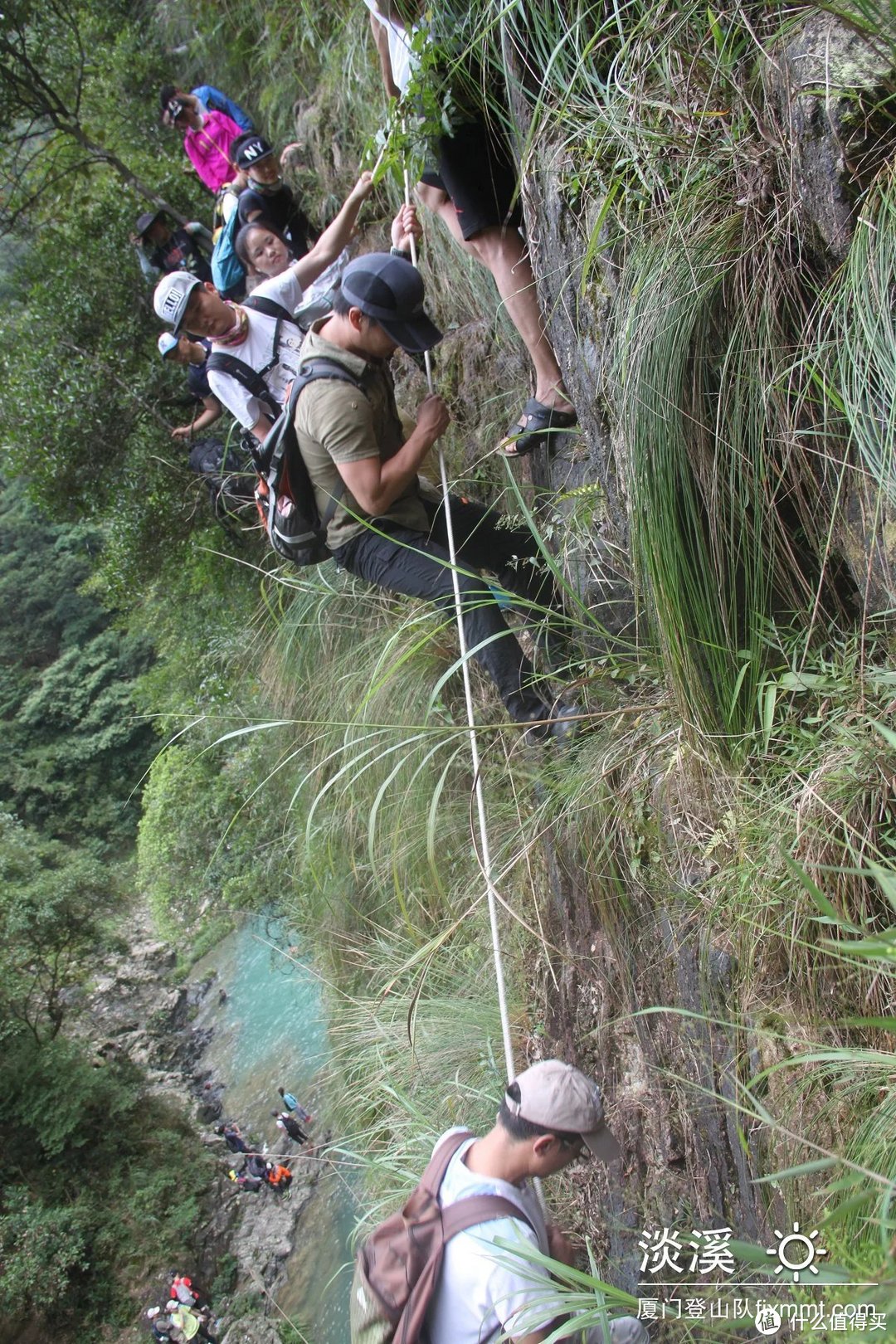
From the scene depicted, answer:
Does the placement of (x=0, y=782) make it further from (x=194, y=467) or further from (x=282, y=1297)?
(x=194, y=467)

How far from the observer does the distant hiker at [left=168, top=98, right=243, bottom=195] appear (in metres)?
5.27

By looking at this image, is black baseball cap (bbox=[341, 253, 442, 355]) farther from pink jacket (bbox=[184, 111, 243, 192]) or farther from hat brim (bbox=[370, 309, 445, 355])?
pink jacket (bbox=[184, 111, 243, 192])

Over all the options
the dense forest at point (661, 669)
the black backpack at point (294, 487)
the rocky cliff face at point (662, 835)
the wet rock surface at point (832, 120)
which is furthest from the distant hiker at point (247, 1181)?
the wet rock surface at point (832, 120)

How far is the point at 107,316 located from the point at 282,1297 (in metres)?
7.40

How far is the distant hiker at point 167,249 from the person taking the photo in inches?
212

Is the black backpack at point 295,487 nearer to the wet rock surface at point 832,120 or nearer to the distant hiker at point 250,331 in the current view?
the distant hiker at point 250,331

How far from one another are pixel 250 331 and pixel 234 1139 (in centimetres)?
792

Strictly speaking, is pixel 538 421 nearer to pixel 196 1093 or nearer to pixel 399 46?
pixel 399 46

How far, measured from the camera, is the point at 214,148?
534 cm

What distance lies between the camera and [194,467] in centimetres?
535

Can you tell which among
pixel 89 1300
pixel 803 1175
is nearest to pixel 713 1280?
pixel 803 1175

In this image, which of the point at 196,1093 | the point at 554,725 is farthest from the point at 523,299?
the point at 196,1093

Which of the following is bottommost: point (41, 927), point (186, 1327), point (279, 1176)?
point (186, 1327)

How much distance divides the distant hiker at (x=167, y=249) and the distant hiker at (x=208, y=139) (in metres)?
0.33
